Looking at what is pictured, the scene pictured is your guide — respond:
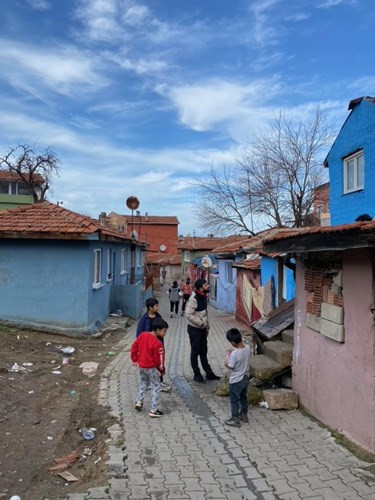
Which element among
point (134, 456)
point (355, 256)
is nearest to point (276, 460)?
point (134, 456)

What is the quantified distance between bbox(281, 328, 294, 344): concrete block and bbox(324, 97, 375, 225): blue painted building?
604cm

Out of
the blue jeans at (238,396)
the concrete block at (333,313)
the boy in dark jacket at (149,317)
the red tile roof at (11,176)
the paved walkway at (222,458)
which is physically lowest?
the paved walkway at (222,458)

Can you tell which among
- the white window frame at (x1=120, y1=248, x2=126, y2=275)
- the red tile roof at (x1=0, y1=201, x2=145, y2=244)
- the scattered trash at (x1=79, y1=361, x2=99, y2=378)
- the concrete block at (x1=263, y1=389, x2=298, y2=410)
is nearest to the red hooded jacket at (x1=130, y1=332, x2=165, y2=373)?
the concrete block at (x1=263, y1=389, x2=298, y2=410)

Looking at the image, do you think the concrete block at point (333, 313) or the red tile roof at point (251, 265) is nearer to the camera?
the concrete block at point (333, 313)

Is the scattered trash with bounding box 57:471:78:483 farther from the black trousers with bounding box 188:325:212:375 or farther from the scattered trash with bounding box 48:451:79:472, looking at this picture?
the black trousers with bounding box 188:325:212:375

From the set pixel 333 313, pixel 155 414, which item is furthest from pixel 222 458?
pixel 333 313

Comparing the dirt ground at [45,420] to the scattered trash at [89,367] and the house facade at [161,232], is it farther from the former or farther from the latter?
the house facade at [161,232]

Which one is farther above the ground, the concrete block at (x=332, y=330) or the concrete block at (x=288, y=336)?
the concrete block at (x=332, y=330)

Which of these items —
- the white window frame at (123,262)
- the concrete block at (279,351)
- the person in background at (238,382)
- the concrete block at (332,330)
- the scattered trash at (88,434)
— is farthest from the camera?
the white window frame at (123,262)

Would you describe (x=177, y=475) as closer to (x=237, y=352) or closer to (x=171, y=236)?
(x=237, y=352)

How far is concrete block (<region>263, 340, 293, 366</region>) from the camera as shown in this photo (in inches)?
261

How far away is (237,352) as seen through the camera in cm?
575

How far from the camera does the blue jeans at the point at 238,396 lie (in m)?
5.66

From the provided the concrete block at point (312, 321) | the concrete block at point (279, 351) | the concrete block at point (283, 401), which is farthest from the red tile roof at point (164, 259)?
the concrete block at point (312, 321)
